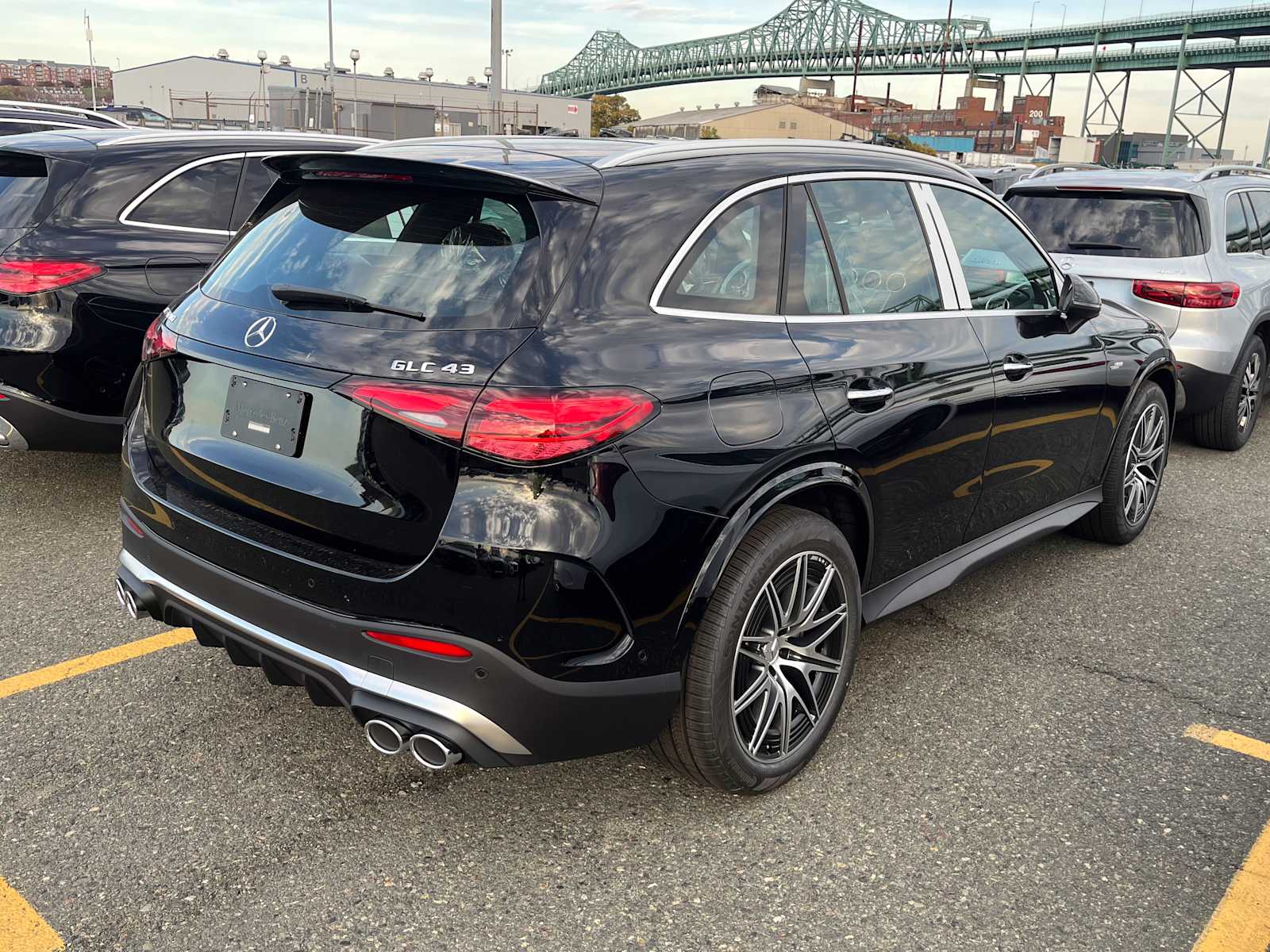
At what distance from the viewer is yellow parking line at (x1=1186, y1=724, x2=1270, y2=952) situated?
2.48 m

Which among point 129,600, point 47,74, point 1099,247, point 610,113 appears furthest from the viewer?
point 47,74

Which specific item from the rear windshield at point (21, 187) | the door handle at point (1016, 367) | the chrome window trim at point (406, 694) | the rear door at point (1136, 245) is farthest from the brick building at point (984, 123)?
the chrome window trim at point (406, 694)

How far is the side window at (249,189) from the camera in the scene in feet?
17.8

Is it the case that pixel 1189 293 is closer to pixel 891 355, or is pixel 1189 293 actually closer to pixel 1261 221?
pixel 1261 221

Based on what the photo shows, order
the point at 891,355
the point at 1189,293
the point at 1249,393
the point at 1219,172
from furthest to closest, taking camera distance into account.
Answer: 1. the point at 1219,172
2. the point at 1249,393
3. the point at 1189,293
4. the point at 891,355

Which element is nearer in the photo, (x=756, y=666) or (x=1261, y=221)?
(x=756, y=666)

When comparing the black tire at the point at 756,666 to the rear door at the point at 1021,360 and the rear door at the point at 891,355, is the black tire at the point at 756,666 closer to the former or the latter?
the rear door at the point at 891,355

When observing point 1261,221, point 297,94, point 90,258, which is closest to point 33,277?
point 90,258

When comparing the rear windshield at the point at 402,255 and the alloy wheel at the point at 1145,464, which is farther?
the alloy wheel at the point at 1145,464

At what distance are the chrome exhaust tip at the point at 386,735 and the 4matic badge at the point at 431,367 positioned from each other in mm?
770

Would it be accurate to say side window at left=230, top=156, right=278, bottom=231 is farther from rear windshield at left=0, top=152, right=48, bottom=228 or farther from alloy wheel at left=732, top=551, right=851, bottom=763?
alloy wheel at left=732, top=551, right=851, bottom=763

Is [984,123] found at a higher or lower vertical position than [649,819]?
higher

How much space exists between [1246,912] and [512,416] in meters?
2.05

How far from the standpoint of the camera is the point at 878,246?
3.34 metres
